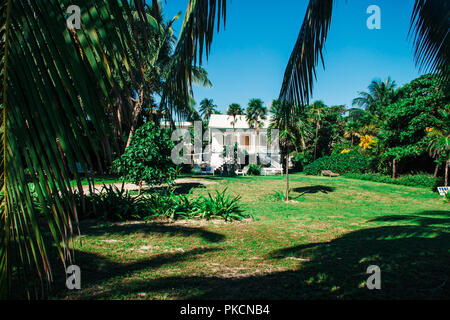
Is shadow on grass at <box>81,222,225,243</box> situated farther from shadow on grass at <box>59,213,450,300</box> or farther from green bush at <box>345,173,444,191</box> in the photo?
green bush at <box>345,173,444,191</box>

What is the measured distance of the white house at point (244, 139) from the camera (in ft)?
118

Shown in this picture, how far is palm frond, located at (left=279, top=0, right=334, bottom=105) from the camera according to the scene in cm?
368

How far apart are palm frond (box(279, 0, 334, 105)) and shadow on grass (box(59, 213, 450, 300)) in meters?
Result: 2.63

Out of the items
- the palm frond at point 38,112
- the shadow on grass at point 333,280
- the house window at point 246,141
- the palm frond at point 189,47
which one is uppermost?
the house window at point 246,141

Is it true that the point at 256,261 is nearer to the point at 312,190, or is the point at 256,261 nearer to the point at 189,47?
the point at 189,47

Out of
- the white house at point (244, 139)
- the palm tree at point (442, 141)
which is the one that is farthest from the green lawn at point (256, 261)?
the white house at point (244, 139)

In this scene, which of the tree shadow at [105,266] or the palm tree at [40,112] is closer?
the palm tree at [40,112]

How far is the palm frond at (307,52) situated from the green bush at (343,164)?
89.0 ft

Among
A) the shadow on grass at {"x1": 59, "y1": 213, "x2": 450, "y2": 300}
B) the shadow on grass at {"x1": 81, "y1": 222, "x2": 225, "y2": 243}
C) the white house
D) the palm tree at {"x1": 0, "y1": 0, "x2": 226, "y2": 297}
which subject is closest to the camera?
the palm tree at {"x1": 0, "y1": 0, "x2": 226, "y2": 297}

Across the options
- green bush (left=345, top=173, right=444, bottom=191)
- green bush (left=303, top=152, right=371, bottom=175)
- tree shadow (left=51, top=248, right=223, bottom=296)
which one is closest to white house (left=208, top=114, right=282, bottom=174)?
green bush (left=303, top=152, right=371, bottom=175)

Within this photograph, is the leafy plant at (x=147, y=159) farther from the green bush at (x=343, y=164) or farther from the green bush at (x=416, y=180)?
the green bush at (x=343, y=164)

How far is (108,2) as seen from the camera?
1.16m

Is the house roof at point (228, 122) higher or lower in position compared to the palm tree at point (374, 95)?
lower

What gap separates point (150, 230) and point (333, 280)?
4.86m
